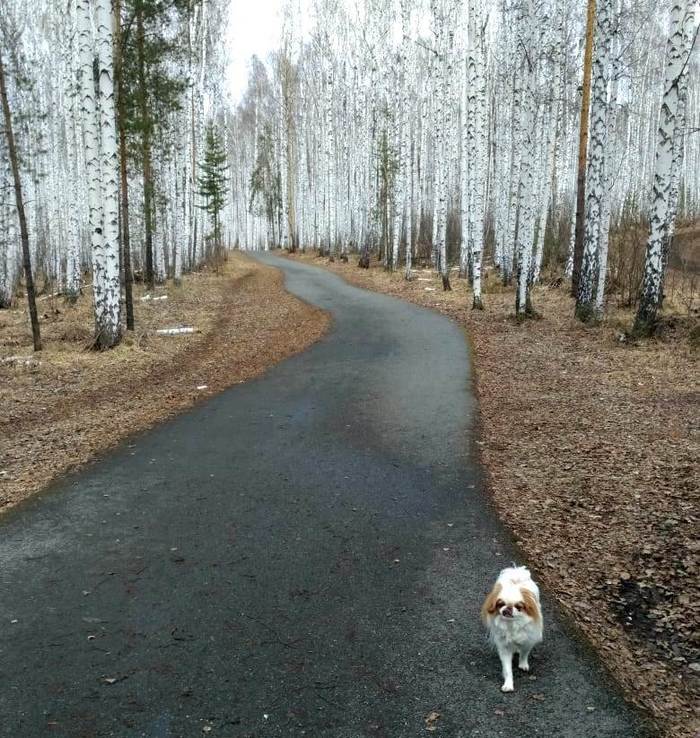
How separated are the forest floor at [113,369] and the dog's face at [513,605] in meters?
4.55

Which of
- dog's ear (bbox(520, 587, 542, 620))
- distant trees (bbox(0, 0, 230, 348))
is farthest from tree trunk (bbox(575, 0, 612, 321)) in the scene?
dog's ear (bbox(520, 587, 542, 620))

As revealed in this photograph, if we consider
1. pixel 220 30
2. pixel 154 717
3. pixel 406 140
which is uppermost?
pixel 220 30

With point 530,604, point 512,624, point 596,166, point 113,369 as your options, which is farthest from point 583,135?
point 512,624

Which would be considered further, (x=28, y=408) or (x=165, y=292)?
(x=165, y=292)

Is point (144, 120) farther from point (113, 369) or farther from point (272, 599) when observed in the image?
point (272, 599)

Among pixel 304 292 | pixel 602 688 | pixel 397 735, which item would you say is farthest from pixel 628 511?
pixel 304 292

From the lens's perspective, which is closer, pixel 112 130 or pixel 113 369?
pixel 113 369

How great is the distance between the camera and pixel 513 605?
315 cm

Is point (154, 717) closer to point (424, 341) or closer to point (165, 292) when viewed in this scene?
point (424, 341)

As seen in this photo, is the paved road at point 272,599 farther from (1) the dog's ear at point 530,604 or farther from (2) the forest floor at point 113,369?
(2) the forest floor at point 113,369

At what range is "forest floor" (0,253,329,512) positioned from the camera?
23.7 ft

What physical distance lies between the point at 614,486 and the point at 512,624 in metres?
2.86

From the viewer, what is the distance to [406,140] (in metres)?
23.3

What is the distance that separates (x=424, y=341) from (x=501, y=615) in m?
9.87
